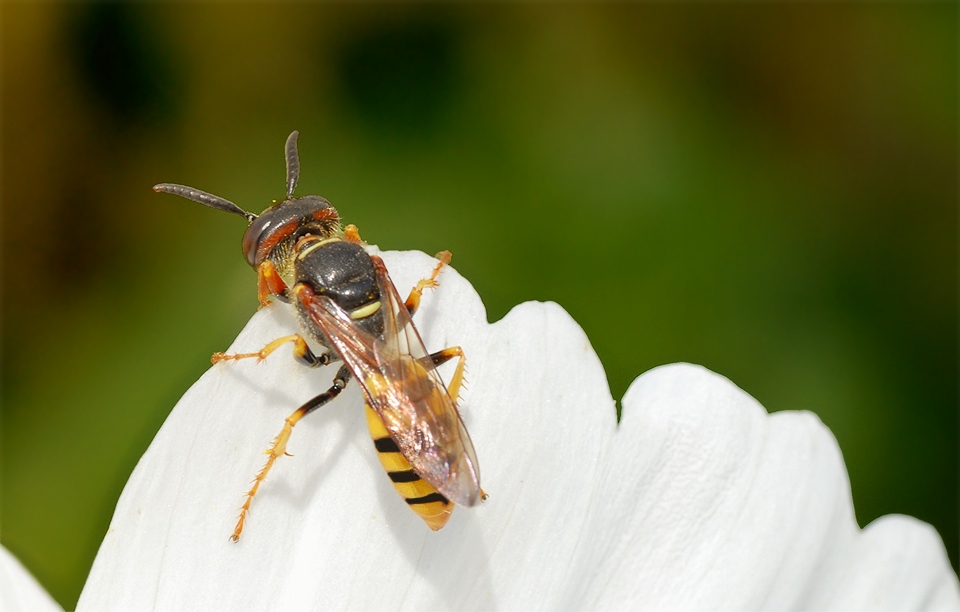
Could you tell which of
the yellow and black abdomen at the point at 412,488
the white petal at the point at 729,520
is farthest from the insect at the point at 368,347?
the white petal at the point at 729,520

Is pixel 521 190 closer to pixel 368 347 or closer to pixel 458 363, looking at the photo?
pixel 368 347

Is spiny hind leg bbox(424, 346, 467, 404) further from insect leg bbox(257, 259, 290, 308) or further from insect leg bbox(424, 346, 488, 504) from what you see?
insect leg bbox(257, 259, 290, 308)

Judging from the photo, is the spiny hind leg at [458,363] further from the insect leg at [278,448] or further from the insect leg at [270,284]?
the insect leg at [270,284]

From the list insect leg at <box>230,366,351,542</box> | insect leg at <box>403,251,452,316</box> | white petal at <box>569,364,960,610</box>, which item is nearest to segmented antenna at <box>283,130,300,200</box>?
insect leg at <box>403,251,452,316</box>

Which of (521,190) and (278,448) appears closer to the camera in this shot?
(278,448)

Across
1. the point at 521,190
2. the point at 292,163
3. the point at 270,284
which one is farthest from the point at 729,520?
the point at 521,190

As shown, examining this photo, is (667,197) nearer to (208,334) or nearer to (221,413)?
(208,334)
